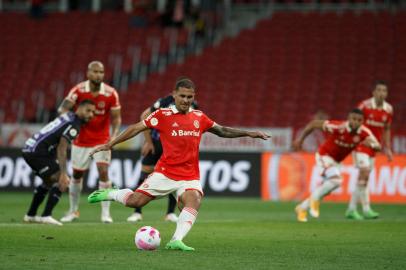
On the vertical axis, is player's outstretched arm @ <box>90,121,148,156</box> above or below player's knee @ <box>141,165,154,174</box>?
above

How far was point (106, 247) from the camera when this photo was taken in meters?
11.2

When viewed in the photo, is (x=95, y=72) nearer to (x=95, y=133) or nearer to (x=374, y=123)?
(x=95, y=133)

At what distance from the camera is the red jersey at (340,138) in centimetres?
1722

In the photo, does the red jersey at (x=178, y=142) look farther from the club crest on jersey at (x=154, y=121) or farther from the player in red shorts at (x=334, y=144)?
the player in red shorts at (x=334, y=144)

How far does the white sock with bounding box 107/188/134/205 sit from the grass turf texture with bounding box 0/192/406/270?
0.53 meters

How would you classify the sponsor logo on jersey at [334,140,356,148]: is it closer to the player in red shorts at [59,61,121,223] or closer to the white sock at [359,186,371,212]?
the white sock at [359,186,371,212]

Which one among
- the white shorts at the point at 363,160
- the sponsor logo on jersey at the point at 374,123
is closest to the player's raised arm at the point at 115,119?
the white shorts at the point at 363,160

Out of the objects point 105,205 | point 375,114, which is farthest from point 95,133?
point 375,114

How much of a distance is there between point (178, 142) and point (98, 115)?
4520mm

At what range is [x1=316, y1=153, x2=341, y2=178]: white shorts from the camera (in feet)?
57.0

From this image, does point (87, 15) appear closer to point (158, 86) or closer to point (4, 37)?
point (4, 37)

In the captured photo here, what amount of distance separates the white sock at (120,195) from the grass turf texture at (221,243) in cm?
53

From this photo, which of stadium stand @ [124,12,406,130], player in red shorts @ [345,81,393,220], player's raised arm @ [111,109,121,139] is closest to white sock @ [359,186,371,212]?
player in red shorts @ [345,81,393,220]

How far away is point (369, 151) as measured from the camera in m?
18.4
